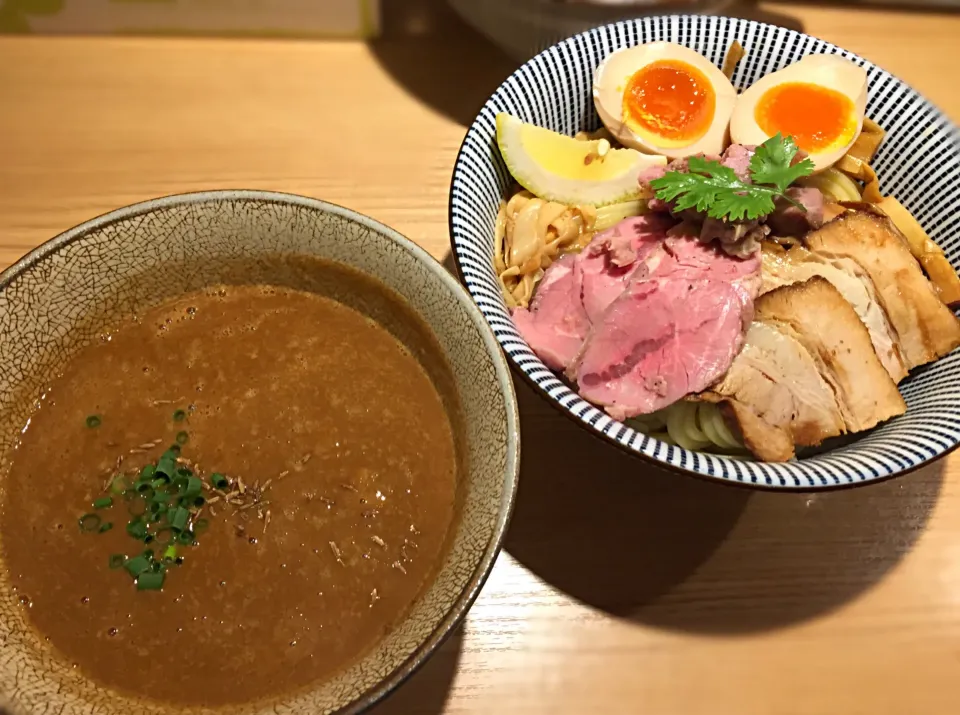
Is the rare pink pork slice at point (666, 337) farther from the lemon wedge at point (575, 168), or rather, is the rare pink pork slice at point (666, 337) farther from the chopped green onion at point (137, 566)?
the chopped green onion at point (137, 566)

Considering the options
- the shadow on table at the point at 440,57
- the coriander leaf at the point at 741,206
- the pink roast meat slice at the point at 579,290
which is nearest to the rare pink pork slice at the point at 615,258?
the pink roast meat slice at the point at 579,290

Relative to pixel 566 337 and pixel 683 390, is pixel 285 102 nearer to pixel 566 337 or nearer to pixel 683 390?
pixel 566 337

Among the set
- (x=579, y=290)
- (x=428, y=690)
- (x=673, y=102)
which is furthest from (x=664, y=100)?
(x=428, y=690)

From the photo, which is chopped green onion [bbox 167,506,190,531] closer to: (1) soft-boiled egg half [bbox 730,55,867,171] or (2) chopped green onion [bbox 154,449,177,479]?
(2) chopped green onion [bbox 154,449,177,479]

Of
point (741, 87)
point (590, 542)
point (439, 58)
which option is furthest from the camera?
point (439, 58)

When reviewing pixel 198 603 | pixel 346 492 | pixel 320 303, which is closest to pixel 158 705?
pixel 198 603

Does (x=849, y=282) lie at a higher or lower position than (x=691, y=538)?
higher

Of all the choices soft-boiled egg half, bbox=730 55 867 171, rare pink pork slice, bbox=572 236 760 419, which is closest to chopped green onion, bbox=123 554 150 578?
rare pink pork slice, bbox=572 236 760 419

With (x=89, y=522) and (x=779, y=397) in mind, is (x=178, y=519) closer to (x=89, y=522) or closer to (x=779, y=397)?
(x=89, y=522)
